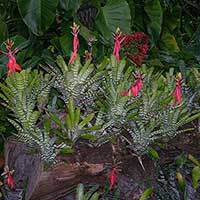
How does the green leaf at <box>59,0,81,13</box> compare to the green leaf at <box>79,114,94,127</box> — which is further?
the green leaf at <box>59,0,81,13</box>

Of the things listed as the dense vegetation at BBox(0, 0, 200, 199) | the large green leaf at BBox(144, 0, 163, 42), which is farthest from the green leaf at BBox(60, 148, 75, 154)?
the large green leaf at BBox(144, 0, 163, 42)

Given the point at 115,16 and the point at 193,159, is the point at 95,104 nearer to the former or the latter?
the point at 193,159

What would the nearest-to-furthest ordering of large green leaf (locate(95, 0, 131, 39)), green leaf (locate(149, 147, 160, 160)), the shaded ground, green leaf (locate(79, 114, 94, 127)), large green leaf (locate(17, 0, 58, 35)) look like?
1. green leaf (locate(79, 114, 94, 127))
2. green leaf (locate(149, 147, 160, 160))
3. the shaded ground
4. large green leaf (locate(17, 0, 58, 35))
5. large green leaf (locate(95, 0, 131, 39))

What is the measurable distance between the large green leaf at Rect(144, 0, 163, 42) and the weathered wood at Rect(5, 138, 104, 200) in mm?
935

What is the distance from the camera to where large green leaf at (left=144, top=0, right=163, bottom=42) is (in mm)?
2023

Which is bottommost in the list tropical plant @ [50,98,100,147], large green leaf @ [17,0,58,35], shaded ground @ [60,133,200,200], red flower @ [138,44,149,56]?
shaded ground @ [60,133,200,200]

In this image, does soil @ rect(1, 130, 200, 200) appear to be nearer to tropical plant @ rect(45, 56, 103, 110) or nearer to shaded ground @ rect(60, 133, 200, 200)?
shaded ground @ rect(60, 133, 200, 200)

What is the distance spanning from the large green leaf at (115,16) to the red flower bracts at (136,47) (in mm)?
44

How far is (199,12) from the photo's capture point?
8.89ft

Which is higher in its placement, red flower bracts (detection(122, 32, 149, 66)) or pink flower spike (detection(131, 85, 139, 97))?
pink flower spike (detection(131, 85, 139, 97))

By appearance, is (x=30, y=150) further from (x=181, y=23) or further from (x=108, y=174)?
(x=181, y=23)

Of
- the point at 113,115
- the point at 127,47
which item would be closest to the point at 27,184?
the point at 113,115

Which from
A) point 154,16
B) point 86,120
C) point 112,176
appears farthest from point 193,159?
point 154,16

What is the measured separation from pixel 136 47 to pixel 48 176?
2.57ft
